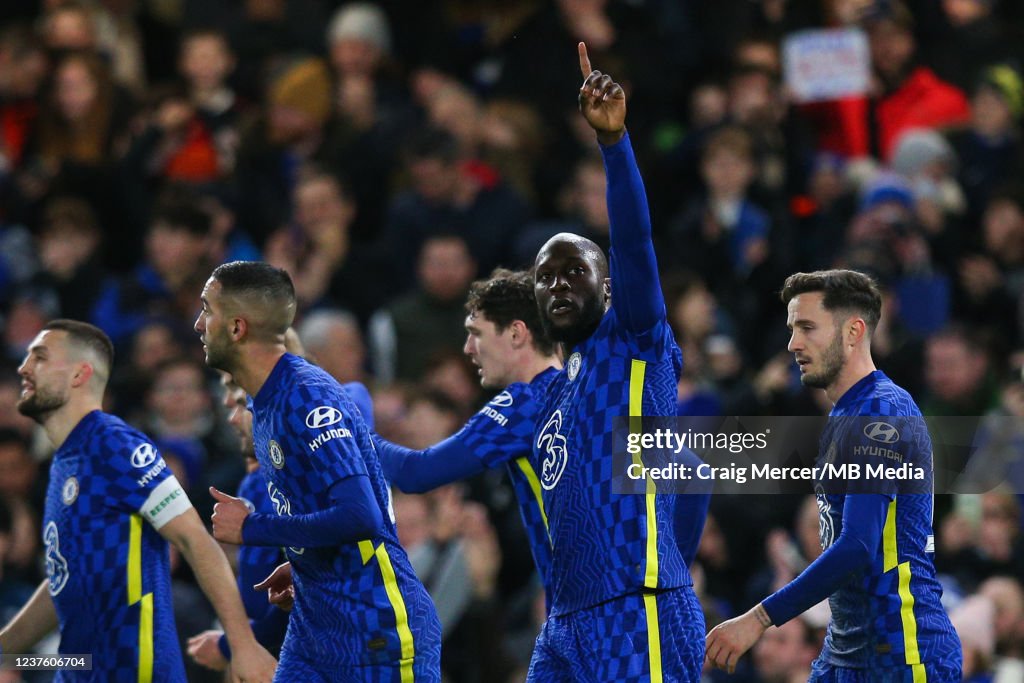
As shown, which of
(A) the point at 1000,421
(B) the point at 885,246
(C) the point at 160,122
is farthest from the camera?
(C) the point at 160,122

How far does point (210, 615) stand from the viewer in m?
9.45

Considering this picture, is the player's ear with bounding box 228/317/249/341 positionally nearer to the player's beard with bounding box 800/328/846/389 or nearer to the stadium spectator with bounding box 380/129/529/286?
the player's beard with bounding box 800/328/846/389

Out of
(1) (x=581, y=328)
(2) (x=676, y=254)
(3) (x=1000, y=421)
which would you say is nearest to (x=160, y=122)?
(2) (x=676, y=254)

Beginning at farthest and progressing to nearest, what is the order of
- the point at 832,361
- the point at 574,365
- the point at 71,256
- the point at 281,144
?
the point at 281,144 → the point at 71,256 → the point at 832,361 → the point at 574,365

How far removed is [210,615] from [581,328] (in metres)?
3.67

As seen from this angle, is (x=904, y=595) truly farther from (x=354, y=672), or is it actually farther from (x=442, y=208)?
(x=442, y=208)

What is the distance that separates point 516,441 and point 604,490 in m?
0.69

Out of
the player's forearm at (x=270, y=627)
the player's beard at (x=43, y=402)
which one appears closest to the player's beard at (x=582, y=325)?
the player's forearm at (x=270, y=627)

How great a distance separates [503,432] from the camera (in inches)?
279

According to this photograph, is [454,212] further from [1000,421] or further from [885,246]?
[1000,421]

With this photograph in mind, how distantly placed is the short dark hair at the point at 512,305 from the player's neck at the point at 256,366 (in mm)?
963

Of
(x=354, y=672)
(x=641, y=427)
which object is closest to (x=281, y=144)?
(x=354, y=672)

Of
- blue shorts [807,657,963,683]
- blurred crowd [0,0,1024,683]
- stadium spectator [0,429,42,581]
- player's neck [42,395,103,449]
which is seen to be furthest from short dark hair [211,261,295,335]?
stadium spectator [0,429,42,581]

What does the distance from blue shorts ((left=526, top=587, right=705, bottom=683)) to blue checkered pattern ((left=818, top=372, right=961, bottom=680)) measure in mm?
716
